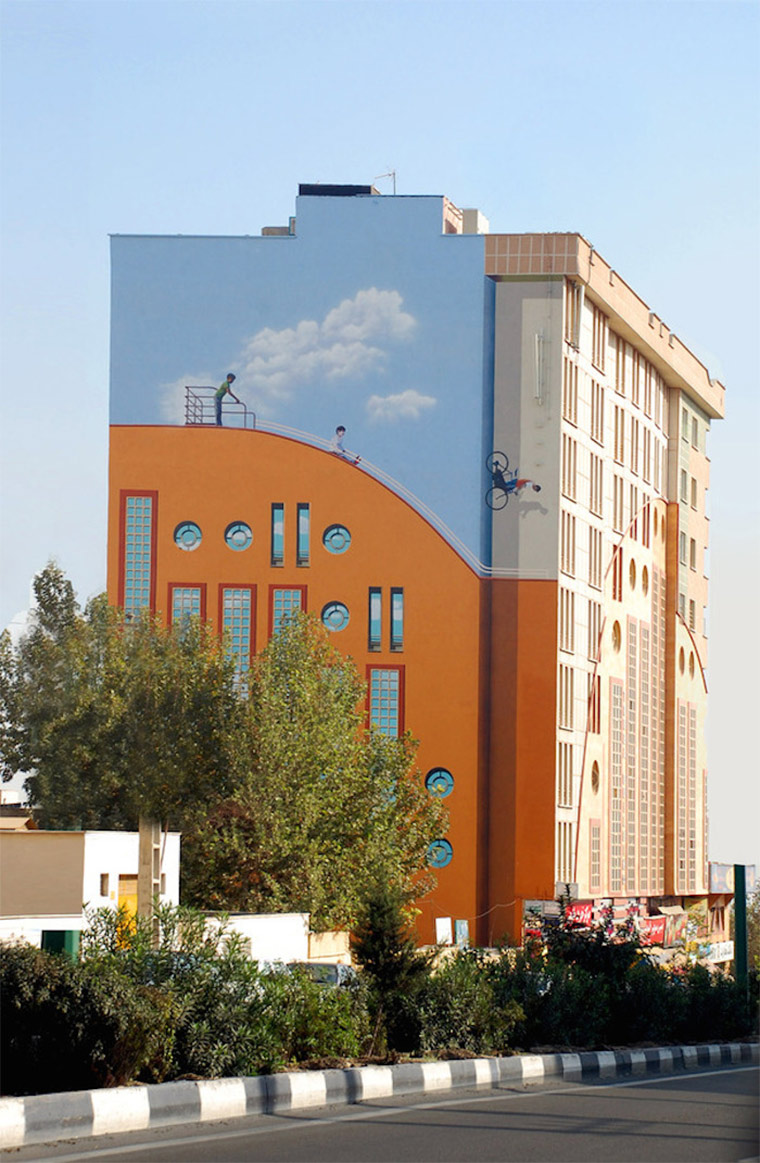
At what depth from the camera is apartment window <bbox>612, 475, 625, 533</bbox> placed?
6738 cm

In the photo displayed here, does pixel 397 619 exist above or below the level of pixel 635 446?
below

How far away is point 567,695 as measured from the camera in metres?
60.5

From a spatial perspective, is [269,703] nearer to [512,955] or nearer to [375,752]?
[375,752]

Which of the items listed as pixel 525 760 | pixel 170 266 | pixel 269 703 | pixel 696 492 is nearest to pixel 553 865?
pixel 525 760

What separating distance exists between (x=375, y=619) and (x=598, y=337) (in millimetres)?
14588

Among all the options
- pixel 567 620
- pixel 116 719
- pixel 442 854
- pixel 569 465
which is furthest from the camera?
pixel 569 465

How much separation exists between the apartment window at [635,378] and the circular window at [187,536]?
20.6 meters

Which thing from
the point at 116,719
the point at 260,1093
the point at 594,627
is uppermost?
the point at 594,627

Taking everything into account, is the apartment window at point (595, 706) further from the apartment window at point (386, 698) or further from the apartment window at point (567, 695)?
the apartment window at point (386, 698)

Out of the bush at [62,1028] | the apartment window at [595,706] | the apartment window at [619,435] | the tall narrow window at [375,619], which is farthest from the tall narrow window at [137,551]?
the bush at [62,1028]

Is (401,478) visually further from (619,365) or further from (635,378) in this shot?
(635,378)

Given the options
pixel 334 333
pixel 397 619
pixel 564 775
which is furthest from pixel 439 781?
pixel 334 333

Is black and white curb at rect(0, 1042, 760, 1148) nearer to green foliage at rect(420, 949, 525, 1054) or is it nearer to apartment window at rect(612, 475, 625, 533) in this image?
green foliage at rect(420, 949, 525, 1054)

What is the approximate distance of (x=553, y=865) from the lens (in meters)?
57.5
